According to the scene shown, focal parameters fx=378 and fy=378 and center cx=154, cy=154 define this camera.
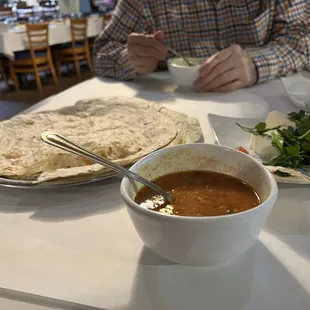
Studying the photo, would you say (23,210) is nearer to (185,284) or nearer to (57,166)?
(57,166)

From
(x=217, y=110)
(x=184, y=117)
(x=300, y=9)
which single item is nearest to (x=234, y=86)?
(x=217, y=110)

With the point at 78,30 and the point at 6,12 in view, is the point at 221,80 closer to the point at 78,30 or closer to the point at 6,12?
the point at 78,30

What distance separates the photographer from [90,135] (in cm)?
85

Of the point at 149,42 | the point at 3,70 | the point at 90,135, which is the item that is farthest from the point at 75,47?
the point at 90,135

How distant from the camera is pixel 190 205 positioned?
52cm

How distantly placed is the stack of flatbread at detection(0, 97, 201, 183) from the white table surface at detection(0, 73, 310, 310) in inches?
1.9

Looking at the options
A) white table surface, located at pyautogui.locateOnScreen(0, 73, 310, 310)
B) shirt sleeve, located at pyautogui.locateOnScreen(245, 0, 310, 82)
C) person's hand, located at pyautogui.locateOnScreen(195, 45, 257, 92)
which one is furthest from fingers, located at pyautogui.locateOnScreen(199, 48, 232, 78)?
white table surface, located at pyautogui.locateOnScreen(0, 73, 310, 310)

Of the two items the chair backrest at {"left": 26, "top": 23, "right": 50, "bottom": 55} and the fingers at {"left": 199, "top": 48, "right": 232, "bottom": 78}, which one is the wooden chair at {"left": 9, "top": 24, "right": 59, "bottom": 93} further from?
the fingers at {"left": 199, "top": 48, "right": 232, "bottom": 78}

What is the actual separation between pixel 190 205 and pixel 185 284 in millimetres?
104

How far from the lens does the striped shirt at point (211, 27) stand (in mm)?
1480

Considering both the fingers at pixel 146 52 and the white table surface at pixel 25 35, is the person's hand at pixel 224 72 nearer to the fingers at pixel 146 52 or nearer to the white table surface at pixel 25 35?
the fingers at pixel 146 52

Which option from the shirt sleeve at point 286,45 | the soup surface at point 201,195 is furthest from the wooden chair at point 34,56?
the soup surface at point 201,195

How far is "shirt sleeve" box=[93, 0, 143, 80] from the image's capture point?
1508mm

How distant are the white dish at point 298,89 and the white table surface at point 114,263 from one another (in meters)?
0.50
